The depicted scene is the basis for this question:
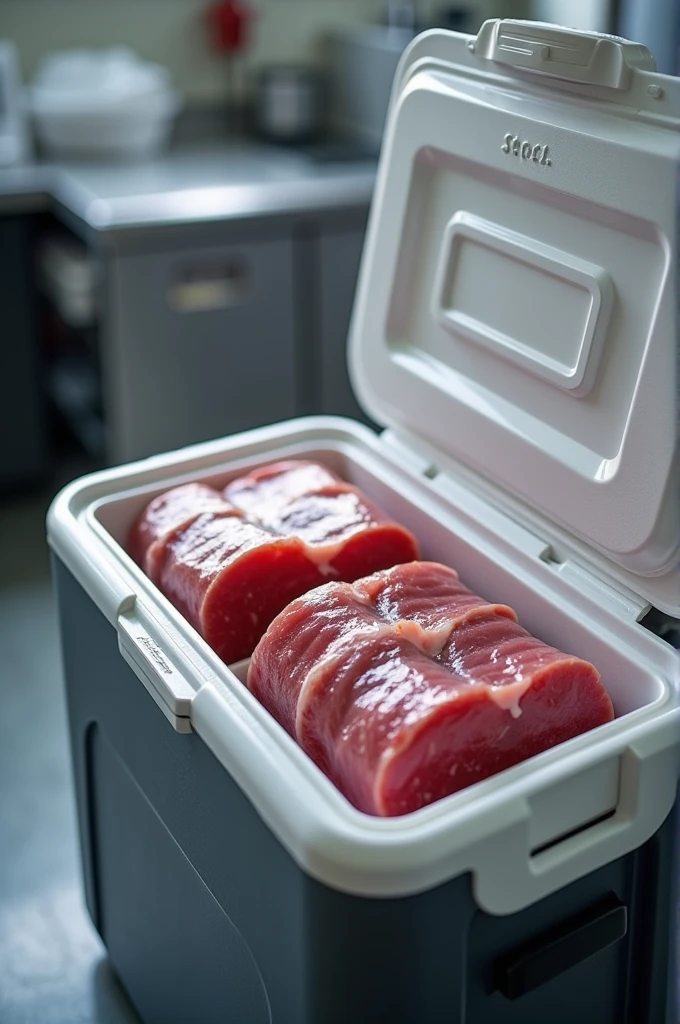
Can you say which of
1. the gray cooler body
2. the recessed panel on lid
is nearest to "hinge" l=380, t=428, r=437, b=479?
the recessed panel on lid

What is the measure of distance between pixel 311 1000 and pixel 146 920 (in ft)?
1.48

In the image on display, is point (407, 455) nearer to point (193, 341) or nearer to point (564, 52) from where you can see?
point (564, 52)

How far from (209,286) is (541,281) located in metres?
1.40

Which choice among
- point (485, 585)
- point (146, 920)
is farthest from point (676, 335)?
point (146, 920)

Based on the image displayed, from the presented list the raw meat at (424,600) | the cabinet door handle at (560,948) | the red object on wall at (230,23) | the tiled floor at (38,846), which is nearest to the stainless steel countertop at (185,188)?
the red object on wall at (230,23)

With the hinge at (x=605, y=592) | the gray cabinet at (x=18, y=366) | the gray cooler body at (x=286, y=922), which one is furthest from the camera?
the gray cabinet at (x=18, y=366)

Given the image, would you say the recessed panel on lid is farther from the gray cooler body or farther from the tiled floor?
the tiled floor

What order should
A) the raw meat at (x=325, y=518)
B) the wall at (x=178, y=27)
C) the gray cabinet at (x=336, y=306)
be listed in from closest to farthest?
the raw meat at (x=325, y=518), the gray cabinet at (x=336, y=306), the wall at (x=178, y=27)

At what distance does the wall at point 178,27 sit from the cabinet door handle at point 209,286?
2.84 ft

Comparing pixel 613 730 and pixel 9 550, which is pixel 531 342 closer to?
pixel 613 730

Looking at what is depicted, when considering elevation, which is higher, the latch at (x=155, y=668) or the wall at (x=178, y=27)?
the wall at (x=178, y=27)

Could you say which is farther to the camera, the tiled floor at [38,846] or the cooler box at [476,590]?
the tiled floor at [38,846]

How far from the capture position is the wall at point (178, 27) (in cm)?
285

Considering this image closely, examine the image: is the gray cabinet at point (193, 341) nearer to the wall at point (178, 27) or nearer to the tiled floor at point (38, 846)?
the tiled floor at point (38, 846)
